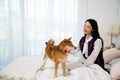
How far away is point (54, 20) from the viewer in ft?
13.7

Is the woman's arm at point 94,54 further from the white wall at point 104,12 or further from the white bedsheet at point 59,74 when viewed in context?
the white wall at point 104,12

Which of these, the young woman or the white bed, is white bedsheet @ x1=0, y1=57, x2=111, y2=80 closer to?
the white bed

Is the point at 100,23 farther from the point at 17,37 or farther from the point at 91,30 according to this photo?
the point at 91,30

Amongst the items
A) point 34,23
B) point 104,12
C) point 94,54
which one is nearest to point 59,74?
point 94,54

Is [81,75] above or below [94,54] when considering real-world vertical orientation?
below

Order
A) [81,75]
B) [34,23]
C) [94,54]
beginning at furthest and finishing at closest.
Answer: [34,23], [94,54], [81,75]

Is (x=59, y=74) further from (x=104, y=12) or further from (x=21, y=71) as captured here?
(x=104, y=12)

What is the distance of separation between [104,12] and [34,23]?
1.56 metres

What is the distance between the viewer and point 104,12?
13.8ft

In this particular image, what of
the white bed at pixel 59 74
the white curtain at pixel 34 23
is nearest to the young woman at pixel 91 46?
the white bed at pixel 59 74

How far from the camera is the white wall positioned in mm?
4160

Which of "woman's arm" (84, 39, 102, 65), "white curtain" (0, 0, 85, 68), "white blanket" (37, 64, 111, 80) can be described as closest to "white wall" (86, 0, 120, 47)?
"white curtain" (0, 0, 85, 68)

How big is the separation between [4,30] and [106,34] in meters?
2.25

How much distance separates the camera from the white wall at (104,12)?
13.6 ft
